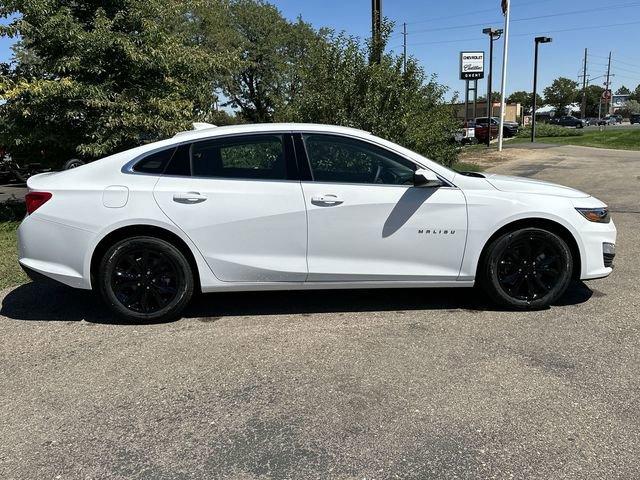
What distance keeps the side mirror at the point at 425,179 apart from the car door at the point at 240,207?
918mm

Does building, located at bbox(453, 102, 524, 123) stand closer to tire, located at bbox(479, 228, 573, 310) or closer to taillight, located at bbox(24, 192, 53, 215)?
tire, located at bbox(479, 228, 573, 310)

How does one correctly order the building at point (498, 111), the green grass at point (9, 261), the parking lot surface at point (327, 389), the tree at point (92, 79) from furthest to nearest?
1. the building at point (498, 111)
2. the tree at point (92, 79)
3. the green grass at point (9, 261)
4. the parking lot surface at point (327, 389)

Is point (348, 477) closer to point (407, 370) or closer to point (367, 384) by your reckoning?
point (367, 384)

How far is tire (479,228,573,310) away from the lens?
4660mm

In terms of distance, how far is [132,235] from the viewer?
4.50 meters

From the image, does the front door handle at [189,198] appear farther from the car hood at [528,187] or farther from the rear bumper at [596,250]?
the rear bumper at [596,250]

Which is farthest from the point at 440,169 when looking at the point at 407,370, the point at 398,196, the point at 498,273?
the point at 407,370

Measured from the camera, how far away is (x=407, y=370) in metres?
3.73

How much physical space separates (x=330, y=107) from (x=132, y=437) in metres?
7.42

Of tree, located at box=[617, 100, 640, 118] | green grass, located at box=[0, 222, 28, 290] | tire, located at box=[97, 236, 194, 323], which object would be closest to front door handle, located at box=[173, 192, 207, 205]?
tire, located at box=[97, 236, 194, 323]

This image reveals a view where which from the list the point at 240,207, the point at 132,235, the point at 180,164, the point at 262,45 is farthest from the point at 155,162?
the point at 262,45

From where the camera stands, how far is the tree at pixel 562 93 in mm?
120062

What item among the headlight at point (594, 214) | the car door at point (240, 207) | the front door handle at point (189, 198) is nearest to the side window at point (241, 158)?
the car door at point (240, 207)

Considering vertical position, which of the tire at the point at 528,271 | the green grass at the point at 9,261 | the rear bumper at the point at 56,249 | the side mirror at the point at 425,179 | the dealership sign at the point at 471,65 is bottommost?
the green grass at the point at 9,261
